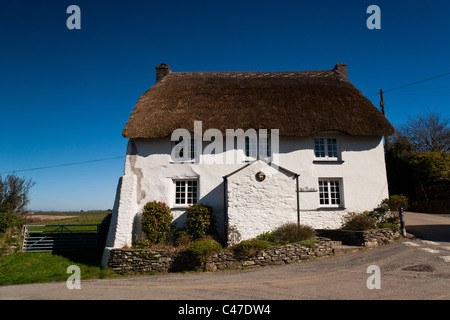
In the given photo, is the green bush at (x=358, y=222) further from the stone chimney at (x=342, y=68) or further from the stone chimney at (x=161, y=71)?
the stone chimney at (x=161, y=71)

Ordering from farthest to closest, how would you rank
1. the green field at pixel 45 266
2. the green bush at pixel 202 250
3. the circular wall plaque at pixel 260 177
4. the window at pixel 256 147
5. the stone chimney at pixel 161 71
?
1. the stone chimney at pixel 161 71
2. the window at pixel 256 147
3. the circular wall plaque at pixel 260 177
4. the green field at pixel 45 266
5. the green bush at pixel 202 250

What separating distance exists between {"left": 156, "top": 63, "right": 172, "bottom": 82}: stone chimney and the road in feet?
36.6

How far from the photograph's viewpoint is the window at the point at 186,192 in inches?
448

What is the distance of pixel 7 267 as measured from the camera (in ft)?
31.3

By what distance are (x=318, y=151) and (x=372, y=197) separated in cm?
323

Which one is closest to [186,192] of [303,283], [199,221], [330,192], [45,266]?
[199,221]

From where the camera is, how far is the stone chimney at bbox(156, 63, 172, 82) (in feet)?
48.7

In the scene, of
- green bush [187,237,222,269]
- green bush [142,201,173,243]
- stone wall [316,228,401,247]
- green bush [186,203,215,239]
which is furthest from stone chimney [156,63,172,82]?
stone wall [316,228,401,247]

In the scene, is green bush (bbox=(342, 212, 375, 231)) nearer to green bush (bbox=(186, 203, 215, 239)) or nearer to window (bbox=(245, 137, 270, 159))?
window (bbox=(245, 137, 270, 159))

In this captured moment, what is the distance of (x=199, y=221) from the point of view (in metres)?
9.97

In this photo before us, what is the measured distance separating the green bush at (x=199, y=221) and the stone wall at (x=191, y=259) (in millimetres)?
1383

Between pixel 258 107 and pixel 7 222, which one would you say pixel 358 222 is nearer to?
pixel 258 107

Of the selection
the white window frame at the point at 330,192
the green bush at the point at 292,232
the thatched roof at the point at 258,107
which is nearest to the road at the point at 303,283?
the green bush at the point at 292,232

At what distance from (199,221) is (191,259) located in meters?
1.71
